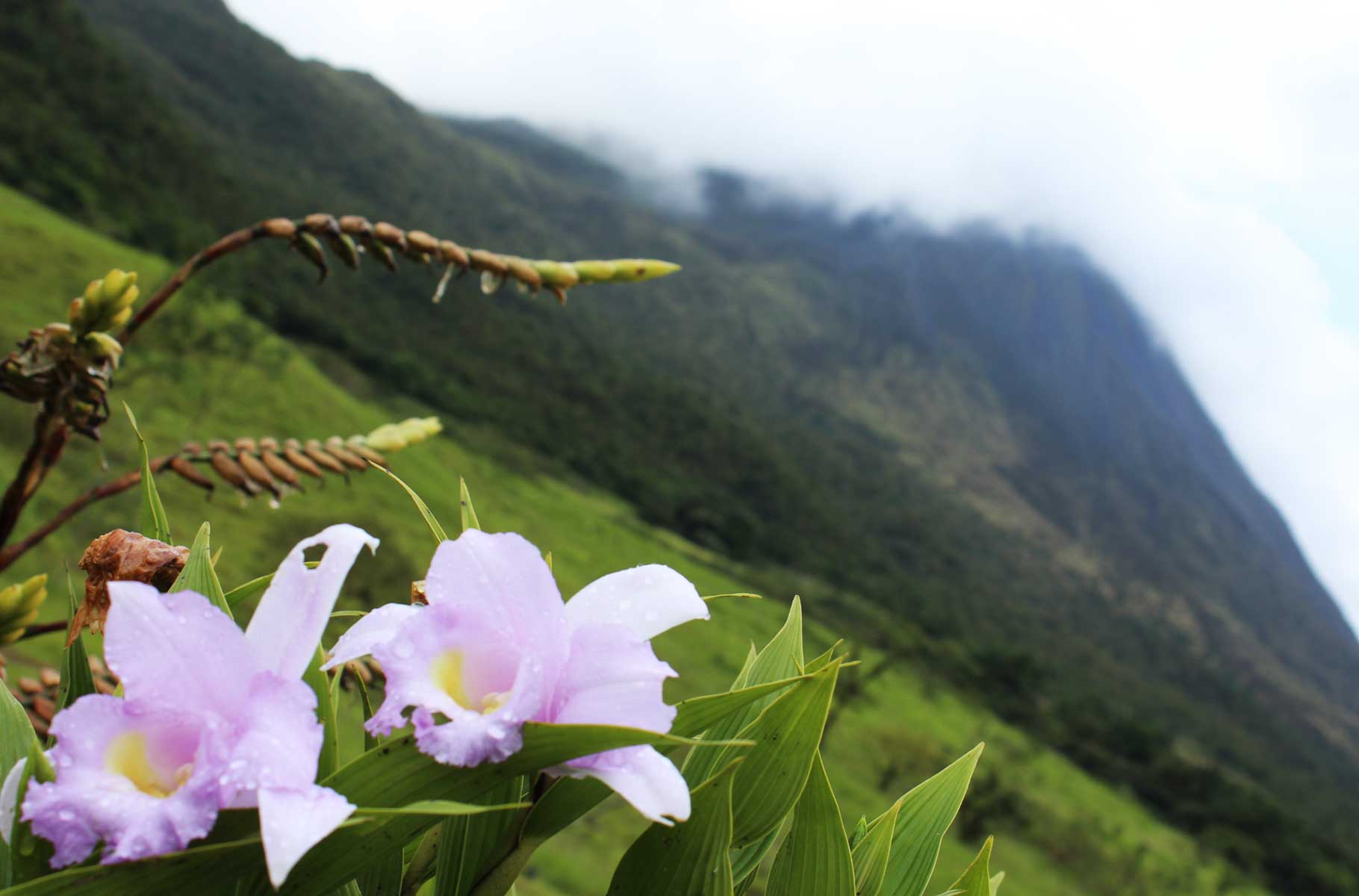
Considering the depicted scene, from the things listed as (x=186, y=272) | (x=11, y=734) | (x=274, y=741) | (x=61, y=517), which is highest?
(x=186, y=272)

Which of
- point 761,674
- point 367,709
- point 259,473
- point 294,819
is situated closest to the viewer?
point 294,819

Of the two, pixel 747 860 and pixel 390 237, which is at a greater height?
pixel 390 237

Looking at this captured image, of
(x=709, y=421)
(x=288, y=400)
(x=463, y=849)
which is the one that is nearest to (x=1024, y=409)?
(x=709, y=421)

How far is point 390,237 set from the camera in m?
0.93

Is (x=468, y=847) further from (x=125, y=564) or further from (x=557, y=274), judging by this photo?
(x=557, y=274)

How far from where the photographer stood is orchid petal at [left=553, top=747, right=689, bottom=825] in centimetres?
44

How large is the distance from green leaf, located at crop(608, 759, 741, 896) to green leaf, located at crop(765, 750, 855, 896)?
0.06 meters

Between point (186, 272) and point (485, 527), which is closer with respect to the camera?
point (186, 272)

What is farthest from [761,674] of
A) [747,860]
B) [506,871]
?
[506,871]

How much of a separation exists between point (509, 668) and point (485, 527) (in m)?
16.1

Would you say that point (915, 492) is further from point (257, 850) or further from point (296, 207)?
point (257, 850)

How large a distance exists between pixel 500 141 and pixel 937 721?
151 metres

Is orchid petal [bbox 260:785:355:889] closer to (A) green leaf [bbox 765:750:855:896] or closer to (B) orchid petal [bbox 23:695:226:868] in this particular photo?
(B) orchid petal [bbox 23:695:226:868]

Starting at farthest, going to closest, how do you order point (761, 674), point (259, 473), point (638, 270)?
point (259, 473)
point (638, 270)
point (761, 674)
